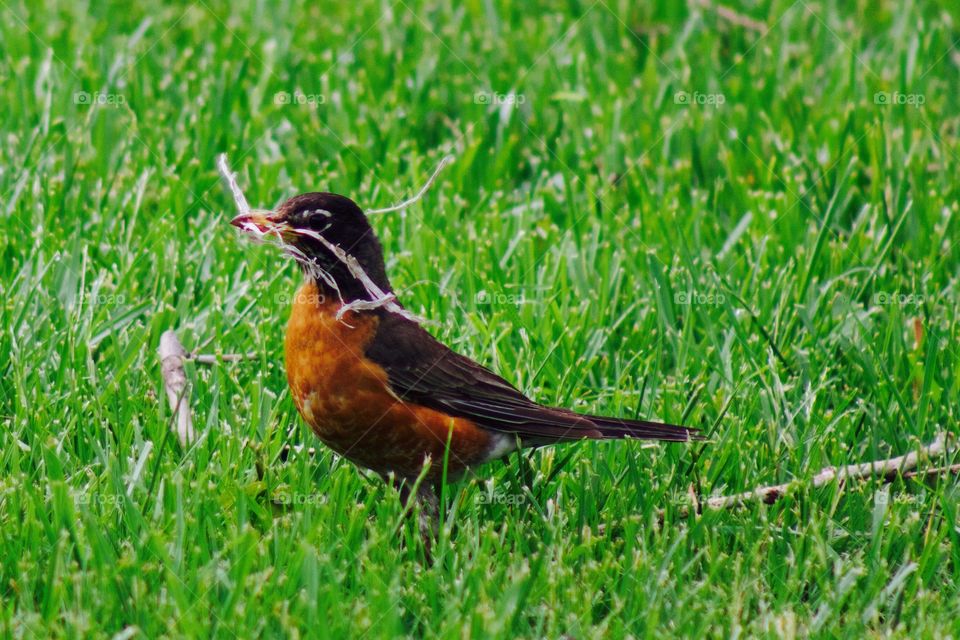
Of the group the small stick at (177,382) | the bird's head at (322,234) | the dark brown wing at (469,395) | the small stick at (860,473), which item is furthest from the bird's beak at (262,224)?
the small stick at (860,473)

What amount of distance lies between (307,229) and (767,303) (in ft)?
6.03

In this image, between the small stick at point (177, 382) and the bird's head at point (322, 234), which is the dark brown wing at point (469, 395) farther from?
the small stick at point (177, 382)

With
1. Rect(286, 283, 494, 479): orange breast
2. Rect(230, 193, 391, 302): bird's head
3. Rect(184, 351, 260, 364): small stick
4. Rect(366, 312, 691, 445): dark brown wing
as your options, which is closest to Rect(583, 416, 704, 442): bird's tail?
Rect(366, 312, 691, 445): dark brown wing

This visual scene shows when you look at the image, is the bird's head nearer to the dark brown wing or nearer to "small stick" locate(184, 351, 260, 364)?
the dark brown wing

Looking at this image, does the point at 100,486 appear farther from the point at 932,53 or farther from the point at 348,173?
the point at 932,53

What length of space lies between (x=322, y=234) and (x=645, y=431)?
1.05 m

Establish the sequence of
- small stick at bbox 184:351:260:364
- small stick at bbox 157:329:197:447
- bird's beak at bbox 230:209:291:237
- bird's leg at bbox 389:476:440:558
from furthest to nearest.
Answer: small stick at bbox 184:351:260:364 < small stick at bbox 157:329:197:447 < bird's beak at bbox 230:209:291:237 < bird's leg at bbox 389:476:440:558

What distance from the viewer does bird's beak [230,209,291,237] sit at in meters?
3.57

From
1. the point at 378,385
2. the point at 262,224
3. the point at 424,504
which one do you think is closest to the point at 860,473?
the point at 424,504

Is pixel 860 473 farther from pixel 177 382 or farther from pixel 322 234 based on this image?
pixel 177 382

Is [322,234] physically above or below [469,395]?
above

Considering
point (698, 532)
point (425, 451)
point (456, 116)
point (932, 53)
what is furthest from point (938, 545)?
point (932, 53)

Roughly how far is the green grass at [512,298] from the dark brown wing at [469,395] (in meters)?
0.18

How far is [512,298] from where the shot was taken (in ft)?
15.4
